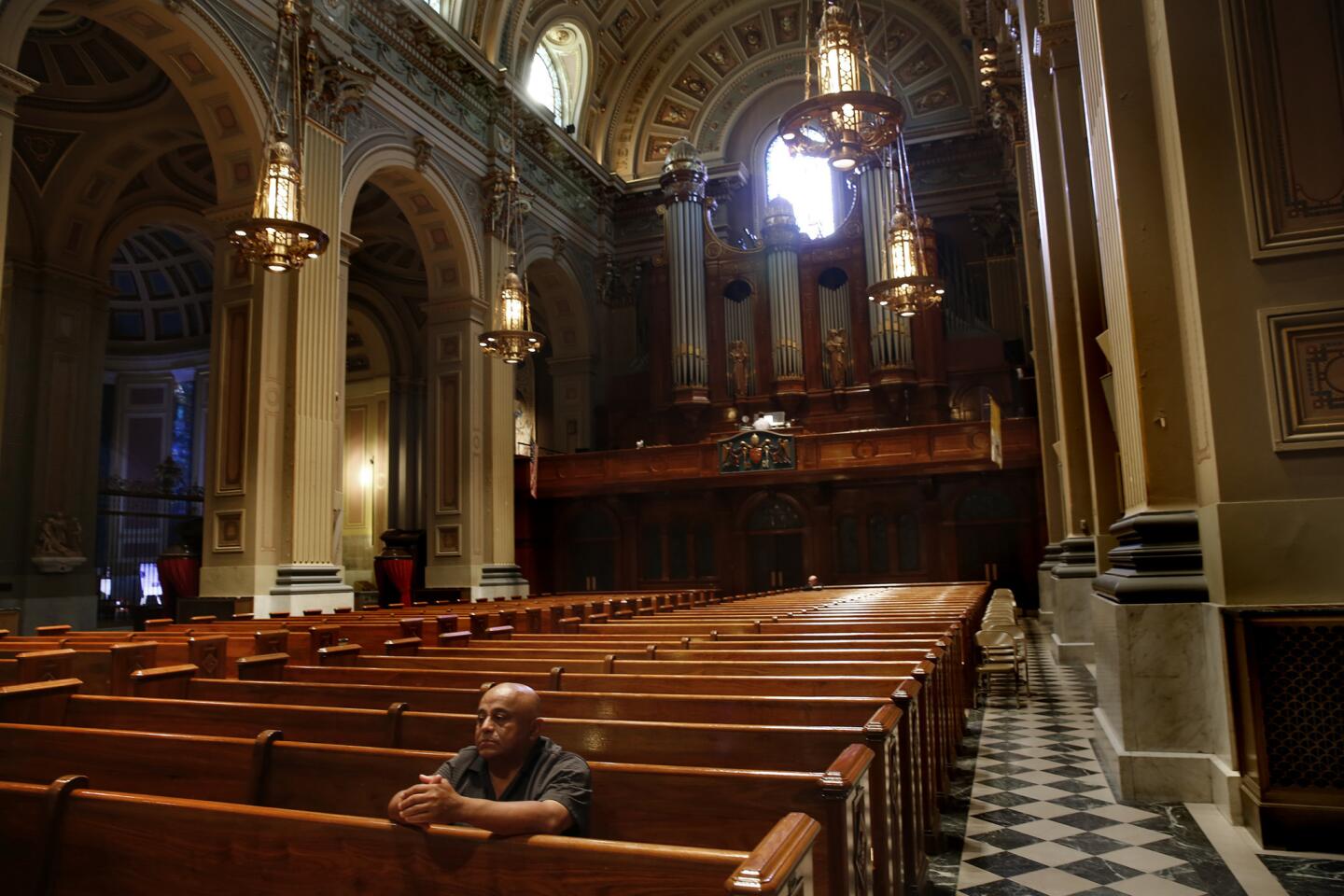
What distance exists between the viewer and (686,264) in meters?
17.7

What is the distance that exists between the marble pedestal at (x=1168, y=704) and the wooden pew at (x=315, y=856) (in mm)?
2789

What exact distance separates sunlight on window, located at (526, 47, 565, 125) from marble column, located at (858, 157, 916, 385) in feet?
20.5

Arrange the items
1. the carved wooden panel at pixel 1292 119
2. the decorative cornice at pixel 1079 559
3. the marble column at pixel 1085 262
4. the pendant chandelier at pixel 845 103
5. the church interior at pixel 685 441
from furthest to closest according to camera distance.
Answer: the decorative cornice at pixel 1079 559, the pendant chandelier at pixel 845 103, the marble column at pixel 1085 262, the carved wooden panel at pixel 1292 119, the church interior at pixel 685 441

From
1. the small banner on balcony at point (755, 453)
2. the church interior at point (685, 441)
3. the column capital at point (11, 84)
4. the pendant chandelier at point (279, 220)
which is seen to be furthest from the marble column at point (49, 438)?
the small banner on balcony at point (755, 453)

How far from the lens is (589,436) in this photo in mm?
18469

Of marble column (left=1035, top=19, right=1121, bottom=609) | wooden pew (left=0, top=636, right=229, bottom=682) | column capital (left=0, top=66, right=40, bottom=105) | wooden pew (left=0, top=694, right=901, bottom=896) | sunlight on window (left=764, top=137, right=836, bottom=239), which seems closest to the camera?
wooden pew (left=0, top=694, right=901, bottom=896)

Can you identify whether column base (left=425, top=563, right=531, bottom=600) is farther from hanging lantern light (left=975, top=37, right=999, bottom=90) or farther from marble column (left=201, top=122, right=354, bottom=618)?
hanging lantern light (left=975, top=37, right=999, bottom=90)

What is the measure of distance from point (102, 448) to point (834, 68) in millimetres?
17113

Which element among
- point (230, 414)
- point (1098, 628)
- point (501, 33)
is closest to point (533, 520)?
point (230, 414)

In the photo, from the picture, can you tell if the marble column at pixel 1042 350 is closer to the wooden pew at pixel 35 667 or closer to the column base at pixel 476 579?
the column base at pixel 476 579

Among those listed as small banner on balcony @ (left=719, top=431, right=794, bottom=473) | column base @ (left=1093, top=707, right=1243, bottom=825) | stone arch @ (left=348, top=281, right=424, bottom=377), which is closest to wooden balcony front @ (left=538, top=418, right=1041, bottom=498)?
small banner on balcony @ (left=719, top=431, right=794, bottom=473)

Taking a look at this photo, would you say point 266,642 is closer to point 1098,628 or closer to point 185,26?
point 1098,628

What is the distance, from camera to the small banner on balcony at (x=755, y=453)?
15164 millimetres

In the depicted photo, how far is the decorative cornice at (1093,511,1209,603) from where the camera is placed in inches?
146
